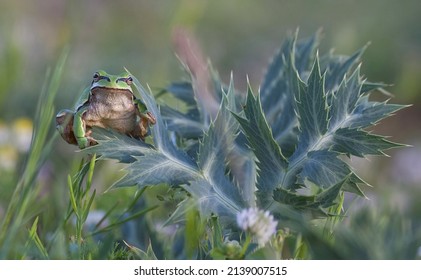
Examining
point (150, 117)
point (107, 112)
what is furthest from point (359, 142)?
point (107, 112)

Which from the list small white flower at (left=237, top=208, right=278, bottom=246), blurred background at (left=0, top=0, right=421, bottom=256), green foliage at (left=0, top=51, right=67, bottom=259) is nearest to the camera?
small white flower at (left=237, top=208, right=278, bottom=246)

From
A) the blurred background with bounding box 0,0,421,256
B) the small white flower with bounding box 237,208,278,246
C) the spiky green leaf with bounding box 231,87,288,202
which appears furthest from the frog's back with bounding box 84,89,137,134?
the blurred background with bounding box 0,0,421,256

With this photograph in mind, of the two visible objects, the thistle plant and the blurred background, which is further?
the blurred background

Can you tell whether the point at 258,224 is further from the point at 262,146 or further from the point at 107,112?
the point at 107,112

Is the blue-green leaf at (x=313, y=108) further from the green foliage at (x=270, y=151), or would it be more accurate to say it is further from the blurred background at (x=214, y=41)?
the blurred background at (x=214, y=41)

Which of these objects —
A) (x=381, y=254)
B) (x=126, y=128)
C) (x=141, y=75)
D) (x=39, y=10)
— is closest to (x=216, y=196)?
(x=126, y=128)

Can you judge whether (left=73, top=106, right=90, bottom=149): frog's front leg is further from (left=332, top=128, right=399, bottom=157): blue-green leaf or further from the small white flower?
(left=332, top=128, right=399, bottom=157): blue-green leaf

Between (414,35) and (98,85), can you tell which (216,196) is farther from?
(414,35)

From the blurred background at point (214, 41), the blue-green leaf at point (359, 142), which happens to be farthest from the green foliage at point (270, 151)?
the blurred background at point (214, 41)
